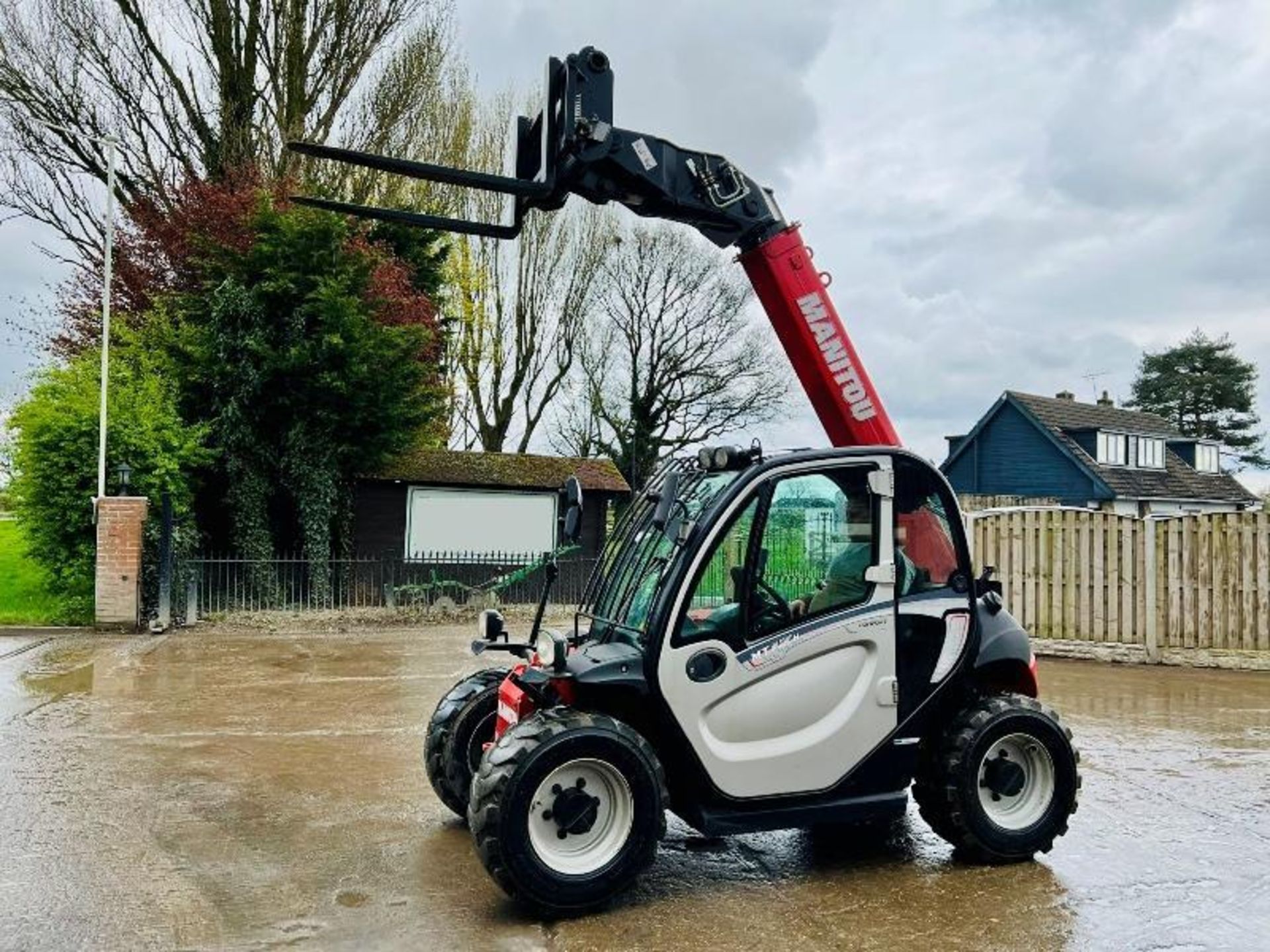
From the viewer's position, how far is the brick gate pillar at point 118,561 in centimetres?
1424

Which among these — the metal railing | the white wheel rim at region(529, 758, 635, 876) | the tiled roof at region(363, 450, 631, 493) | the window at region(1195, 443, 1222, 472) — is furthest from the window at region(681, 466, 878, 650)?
the window at region(1195, 443, 1222, 472)

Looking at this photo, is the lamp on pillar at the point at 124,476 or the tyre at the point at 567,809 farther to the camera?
the lamp on pillar at the point at 124,476

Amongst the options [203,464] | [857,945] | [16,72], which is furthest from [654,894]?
[16,72]

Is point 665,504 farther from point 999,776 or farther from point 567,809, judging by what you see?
point 999,776

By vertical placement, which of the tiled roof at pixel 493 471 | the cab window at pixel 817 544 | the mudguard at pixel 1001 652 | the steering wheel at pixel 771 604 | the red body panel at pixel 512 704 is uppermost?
the tiled roof at pixel 493 471

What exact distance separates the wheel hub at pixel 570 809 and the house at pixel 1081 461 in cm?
2891

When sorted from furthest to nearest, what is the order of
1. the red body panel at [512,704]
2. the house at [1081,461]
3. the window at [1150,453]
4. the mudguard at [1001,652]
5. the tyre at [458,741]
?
the window at [1150,453]
the house at [1081,461]
the tyre at [458,741]
the mudguard at [1001,652]
the red body panel at [512,704]

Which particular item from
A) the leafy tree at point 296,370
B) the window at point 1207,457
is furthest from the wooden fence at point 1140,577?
the window at point 1207,457

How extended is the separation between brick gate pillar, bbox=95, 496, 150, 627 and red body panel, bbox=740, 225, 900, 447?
11.7m

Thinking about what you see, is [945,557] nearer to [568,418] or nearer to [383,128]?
[383,128]

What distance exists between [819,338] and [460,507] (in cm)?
1415

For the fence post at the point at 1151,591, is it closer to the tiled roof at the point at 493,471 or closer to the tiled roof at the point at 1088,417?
the tiled roof at the point at 493,471

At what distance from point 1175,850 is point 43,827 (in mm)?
5708

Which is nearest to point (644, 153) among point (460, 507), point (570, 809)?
point (570, 809)
